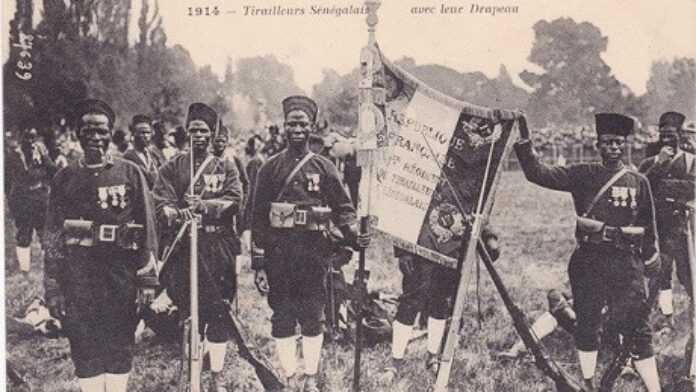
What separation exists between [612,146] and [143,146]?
3567 millimetres

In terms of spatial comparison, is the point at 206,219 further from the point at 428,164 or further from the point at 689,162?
the point at 689,162

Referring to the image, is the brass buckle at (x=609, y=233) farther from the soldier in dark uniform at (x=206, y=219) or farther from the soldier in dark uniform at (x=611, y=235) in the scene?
the soldier in dark uniform at (x=206, y=219)

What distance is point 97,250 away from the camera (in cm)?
549

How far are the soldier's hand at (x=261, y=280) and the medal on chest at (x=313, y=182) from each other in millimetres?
732

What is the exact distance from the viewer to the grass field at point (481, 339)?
5.83 metres

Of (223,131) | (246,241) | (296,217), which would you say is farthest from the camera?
(246,241)

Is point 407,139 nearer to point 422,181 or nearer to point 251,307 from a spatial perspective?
point 422,181

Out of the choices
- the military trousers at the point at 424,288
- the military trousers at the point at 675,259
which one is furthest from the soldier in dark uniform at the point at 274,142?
the military trousers at the point at 675,259

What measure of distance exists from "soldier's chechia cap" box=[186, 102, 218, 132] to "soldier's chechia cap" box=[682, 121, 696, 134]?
3590mm

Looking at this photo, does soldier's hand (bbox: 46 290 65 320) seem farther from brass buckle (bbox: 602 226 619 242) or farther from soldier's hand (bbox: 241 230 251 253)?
brass buckle (bbox: 602 226 619 242)

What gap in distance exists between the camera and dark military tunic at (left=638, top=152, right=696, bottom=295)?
18.9 ft

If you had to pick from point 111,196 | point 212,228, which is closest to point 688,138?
point 212,228

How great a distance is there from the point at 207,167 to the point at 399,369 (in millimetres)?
2141

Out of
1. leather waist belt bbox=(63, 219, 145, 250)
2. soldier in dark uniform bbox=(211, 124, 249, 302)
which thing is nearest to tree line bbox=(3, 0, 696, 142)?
soldier in dark uniform bbox=(211, 124, 249, 302)
